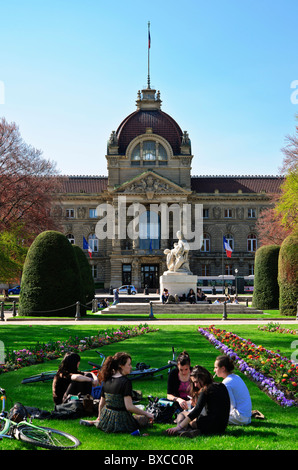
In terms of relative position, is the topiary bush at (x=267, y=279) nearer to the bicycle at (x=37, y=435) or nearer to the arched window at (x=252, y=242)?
the bicycle at (x=37, y=435)

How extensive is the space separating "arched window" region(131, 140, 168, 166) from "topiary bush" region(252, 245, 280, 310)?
39.3 meters

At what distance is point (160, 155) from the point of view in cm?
7262

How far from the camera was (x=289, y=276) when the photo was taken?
30.7m

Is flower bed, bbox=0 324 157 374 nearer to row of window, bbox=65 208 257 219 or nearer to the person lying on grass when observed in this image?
the person lying on grass

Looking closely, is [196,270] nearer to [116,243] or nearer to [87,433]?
[116,243]

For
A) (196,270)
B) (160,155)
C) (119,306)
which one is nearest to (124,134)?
(160,155)

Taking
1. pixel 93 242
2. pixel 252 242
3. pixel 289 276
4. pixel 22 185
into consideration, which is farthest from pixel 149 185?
pixel 289 276

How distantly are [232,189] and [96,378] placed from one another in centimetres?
7047

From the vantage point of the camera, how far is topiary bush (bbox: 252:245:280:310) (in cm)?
3444

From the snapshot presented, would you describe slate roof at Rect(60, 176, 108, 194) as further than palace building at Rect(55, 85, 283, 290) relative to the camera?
Yes

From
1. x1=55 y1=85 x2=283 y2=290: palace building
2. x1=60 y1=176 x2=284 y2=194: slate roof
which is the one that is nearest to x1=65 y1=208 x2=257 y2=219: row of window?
x1=55 y1=85 x2=283 y2=290: palace building

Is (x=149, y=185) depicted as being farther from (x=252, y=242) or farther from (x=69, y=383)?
(x=69, y=383)

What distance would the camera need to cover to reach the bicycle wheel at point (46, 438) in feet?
21.7

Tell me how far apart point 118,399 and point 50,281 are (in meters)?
21.7
